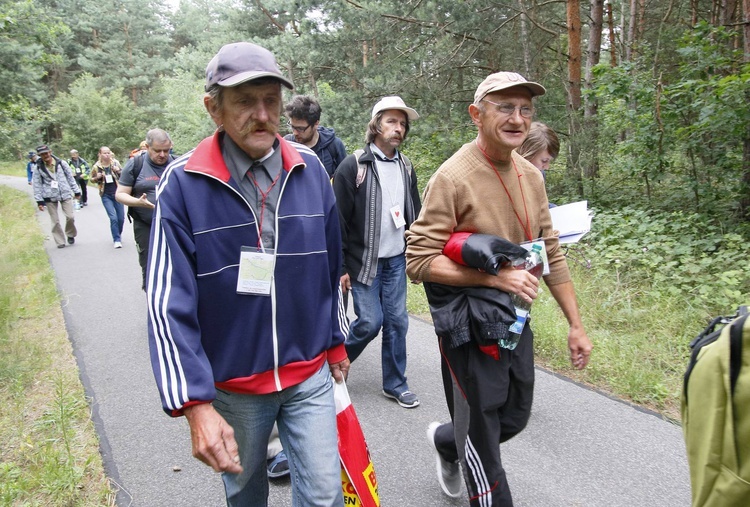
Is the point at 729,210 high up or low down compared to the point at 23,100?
down

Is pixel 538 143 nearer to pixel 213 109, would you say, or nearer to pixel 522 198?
pixel 522 198

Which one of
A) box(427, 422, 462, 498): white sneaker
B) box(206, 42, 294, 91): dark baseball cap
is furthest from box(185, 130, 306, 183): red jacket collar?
box(427, 422, 462, 498): white sneaker

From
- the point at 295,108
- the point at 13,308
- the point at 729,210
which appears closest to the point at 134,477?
the point at 295,108

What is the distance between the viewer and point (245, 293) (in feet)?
6.25

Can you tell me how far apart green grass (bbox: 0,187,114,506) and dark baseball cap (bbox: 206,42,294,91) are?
2.58 m

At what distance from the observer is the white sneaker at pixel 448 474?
2.98 metres

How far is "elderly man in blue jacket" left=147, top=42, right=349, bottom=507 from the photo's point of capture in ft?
5.83

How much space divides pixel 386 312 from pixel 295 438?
7.00ft

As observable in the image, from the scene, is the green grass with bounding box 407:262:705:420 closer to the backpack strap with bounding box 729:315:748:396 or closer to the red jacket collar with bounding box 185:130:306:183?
the backpack strap with bounding box 729:315:748:396

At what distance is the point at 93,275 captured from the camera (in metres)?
8.93

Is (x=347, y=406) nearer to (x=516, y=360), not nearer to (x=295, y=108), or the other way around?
(x=516, y=360)

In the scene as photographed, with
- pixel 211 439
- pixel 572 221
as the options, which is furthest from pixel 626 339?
pixel 211 439

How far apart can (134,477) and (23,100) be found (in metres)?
19.6

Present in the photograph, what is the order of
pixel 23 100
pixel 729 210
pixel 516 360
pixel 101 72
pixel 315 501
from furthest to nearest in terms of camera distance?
pixel 101 72 < pixel 23 100 < pixel 729 210 < pixel 516 360 < pixel 315 501
